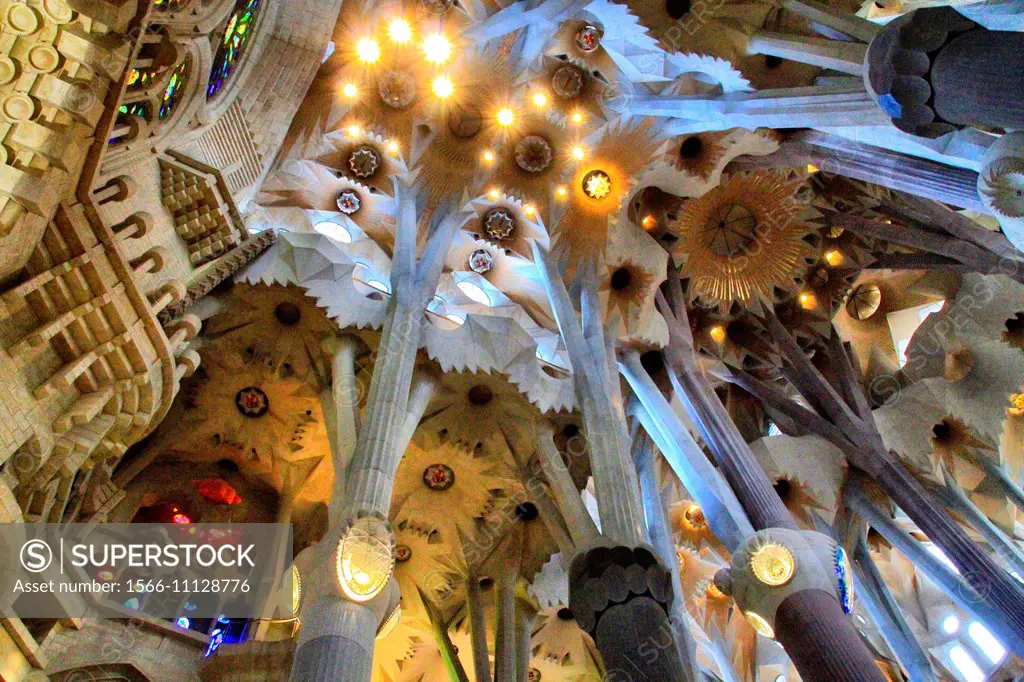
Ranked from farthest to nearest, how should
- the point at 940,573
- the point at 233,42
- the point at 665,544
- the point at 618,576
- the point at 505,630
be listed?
the point at 940,573 → the point at 505,630 → the point at 665,544 → the point at 233,42 → the point at 618,576

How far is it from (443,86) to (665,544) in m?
7.33

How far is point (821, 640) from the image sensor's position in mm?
6758

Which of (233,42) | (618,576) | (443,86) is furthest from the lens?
(443,86)

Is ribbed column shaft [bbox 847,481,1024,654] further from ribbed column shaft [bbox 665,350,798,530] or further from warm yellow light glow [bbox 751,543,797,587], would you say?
warm yellow light glow [bbox 751,543,797,587]

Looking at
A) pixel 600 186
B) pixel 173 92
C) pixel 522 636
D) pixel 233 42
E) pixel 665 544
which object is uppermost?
pixel 600 186

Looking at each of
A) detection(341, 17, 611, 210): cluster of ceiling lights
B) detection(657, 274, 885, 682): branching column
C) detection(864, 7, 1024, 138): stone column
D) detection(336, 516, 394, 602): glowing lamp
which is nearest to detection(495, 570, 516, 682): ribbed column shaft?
detection(657, 274, 885, 682): branching column

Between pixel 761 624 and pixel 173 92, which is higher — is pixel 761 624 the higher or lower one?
the lower one

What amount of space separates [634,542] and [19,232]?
206 inches

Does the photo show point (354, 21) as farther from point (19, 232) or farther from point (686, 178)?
point (19, 232)

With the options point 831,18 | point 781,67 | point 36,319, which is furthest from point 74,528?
point 781,67

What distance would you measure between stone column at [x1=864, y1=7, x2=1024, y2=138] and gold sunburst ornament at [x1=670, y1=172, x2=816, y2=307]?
22.4 feet

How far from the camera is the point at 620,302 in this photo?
37.8 ft

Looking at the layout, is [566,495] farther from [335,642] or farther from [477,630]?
[335,642]

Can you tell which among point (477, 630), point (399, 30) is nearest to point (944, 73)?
point (477, 630)
